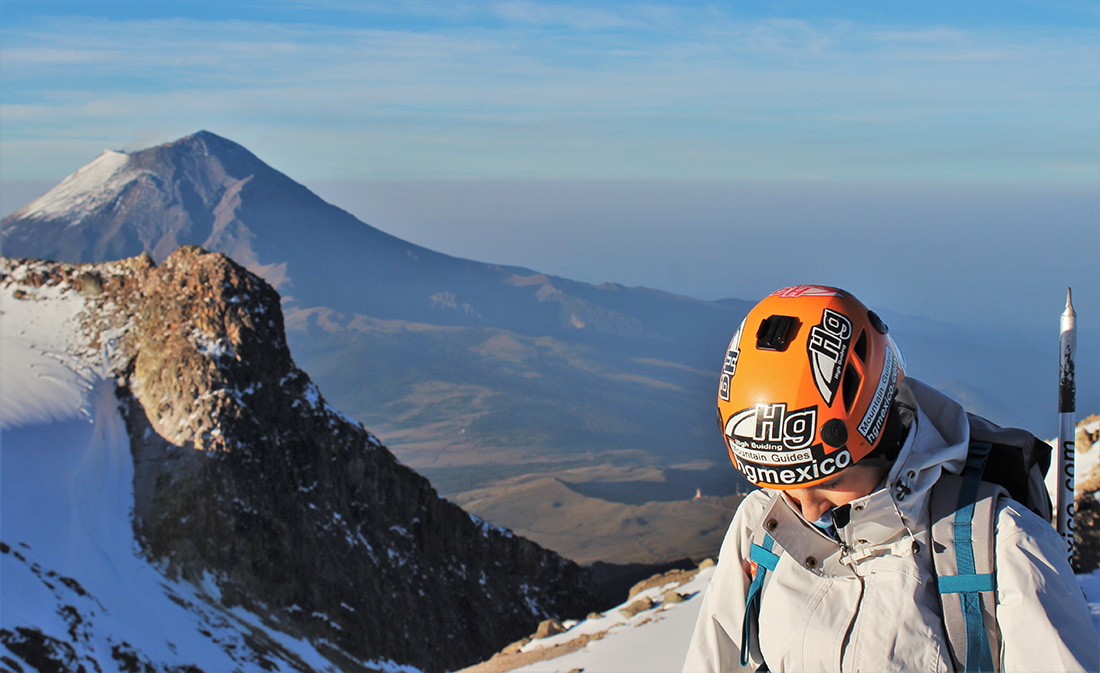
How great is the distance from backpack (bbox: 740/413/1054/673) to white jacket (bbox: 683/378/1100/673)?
38 millimetres

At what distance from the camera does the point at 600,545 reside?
272 ft

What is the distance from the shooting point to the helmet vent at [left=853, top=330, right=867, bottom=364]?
8.64 feet

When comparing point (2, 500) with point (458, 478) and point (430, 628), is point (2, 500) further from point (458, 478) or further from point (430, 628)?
point (458, 478)

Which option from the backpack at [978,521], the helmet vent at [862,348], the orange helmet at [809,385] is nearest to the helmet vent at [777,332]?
the orange helmet at [809,385]

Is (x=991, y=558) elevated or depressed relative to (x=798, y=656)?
elevated

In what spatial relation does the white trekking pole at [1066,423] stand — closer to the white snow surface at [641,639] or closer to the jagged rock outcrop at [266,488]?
the white snow surface at [641,639]

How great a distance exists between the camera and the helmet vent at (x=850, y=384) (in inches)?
103

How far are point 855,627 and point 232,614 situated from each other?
698 inches

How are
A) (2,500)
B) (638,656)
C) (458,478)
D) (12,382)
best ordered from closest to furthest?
(638,656), (2,500), (12,382), (458,478)

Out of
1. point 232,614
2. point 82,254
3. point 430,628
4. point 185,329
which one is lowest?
point 430,628

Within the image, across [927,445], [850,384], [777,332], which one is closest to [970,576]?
[927,445]

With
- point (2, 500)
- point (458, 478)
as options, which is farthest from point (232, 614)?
point (458, 478)

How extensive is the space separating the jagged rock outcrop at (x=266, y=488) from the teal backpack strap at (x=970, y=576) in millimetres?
18338

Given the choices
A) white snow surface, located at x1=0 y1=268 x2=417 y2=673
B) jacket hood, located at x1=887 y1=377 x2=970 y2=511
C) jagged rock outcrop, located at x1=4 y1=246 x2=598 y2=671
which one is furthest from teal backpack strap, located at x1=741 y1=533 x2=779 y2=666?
jagged rock outcrop, located at x1=4 y1=246 x2=598 y2=671
